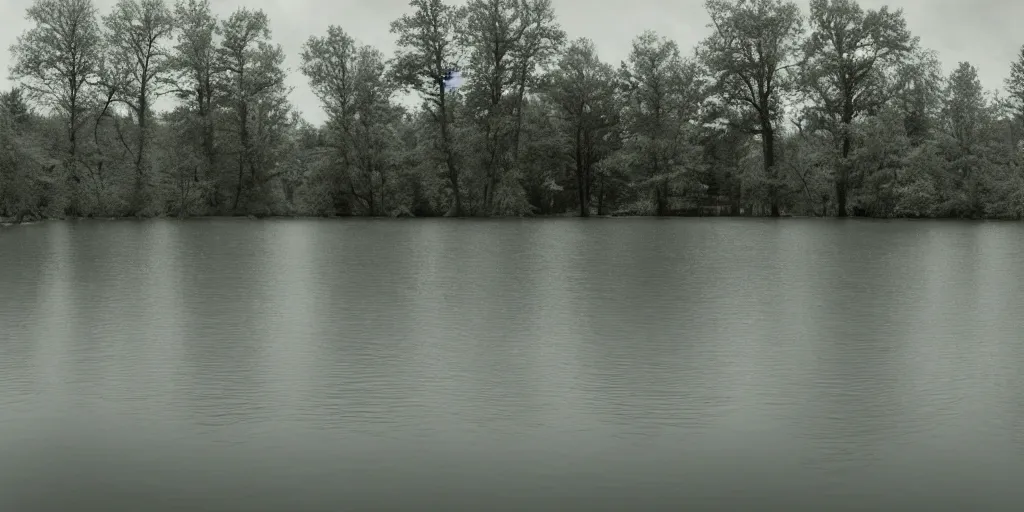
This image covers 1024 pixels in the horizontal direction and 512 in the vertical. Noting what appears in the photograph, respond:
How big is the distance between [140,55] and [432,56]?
18148 mm

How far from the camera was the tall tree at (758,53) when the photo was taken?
67.5 m

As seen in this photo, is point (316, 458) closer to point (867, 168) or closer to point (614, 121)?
point (867, 168)

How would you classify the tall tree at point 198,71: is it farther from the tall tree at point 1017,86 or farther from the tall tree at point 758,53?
the tall tree at point 1017,86

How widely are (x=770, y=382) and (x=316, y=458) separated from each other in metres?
3.86

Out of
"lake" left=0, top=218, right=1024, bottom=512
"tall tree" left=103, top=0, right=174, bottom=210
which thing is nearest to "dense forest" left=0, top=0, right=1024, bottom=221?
"tall tree" left=103, top=0, right=174, bottom=210

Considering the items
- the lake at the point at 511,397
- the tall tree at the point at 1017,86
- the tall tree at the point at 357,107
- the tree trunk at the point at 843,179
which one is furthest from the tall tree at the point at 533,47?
the lake at the point at 511,397

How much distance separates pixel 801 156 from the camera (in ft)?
221

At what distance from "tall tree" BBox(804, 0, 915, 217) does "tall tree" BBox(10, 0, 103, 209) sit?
139ft

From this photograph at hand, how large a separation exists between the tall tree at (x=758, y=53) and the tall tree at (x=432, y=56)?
16.6 metres

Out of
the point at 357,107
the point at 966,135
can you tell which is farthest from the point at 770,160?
the point at 357,107

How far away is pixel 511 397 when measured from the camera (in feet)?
25.1

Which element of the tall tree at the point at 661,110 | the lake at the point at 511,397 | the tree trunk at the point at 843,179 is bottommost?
the lake at the point at 511,397

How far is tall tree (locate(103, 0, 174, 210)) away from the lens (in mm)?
65625

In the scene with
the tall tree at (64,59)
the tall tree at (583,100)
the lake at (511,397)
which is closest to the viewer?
the lake at (511,397)
